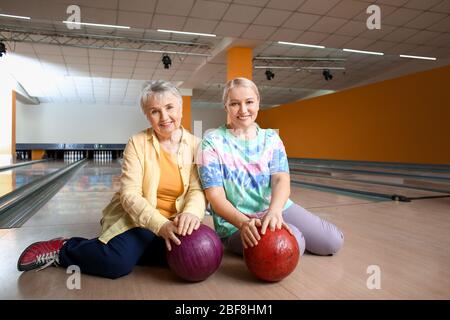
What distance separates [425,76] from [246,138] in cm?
714

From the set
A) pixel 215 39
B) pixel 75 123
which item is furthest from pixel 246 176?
pixel 75 123

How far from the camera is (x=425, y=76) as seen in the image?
7.04 m

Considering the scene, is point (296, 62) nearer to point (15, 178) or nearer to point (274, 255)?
point (15, 178)

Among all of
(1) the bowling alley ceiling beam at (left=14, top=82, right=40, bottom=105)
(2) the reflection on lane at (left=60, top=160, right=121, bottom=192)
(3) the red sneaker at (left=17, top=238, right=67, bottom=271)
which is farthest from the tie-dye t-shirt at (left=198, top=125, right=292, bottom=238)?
(1) the bowling alley ceiling beam at (left=14, top=82, right=40, bottom=105)

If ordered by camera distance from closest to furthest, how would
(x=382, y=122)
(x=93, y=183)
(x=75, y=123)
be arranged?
(x=93, y=183), (x=382, y=122), (x=75, y=123)

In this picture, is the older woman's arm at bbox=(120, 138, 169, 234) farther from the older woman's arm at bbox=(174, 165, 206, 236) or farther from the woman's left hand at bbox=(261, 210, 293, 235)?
the woman's left hand at bbox=(261, 210, 293, 235)

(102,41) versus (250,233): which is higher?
(102,41)

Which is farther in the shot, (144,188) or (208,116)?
(208,116)

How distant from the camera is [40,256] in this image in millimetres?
1298

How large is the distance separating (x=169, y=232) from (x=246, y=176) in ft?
1.32

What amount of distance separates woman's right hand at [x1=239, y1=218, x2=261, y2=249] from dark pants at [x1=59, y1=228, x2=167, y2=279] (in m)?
0.35

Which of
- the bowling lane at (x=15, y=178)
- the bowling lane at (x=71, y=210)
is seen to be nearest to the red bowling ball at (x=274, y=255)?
the bowling lane at (x=71, y=210)

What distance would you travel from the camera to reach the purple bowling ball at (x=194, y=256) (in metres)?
1.10
